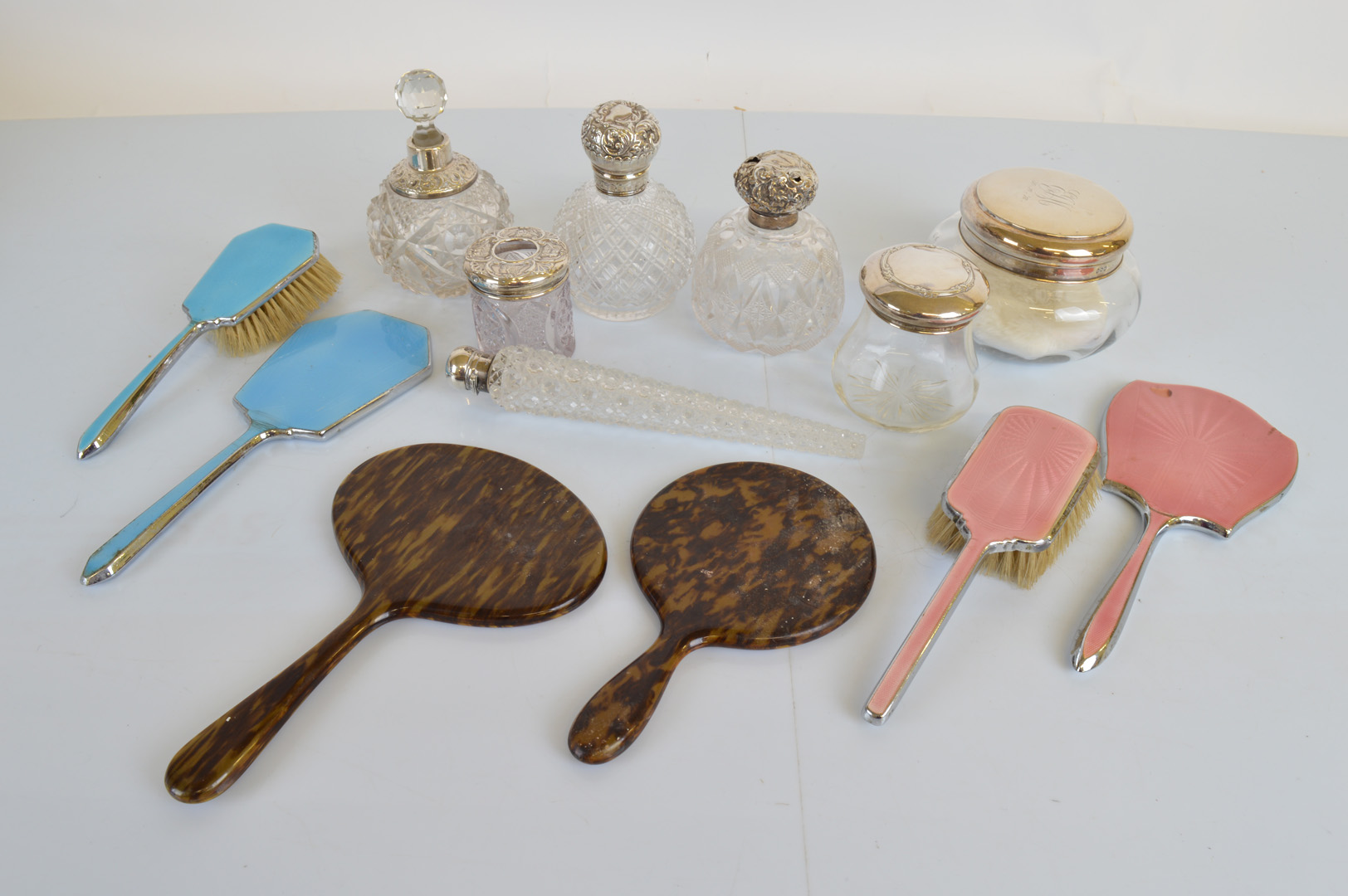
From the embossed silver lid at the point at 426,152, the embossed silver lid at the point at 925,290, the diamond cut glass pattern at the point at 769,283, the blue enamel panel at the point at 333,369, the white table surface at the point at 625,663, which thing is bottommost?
the white table surface at the point at 625,663

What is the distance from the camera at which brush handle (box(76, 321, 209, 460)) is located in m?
0.96

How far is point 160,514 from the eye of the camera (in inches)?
34.4

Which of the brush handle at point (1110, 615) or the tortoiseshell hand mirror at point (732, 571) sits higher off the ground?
the tortoiseshell hand mirror at point (732, 571)

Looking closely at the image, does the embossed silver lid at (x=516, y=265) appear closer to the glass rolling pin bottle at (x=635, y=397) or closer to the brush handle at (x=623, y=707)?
the glass rolling pin bottle at (x=635, y=397)

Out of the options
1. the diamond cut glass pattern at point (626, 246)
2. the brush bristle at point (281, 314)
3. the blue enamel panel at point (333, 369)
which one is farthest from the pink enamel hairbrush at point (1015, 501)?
the brush bristle at point (281, 314)

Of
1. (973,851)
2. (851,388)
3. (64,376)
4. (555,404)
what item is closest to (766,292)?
(851,388)

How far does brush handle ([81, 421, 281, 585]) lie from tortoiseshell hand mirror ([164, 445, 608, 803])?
5.0 inches

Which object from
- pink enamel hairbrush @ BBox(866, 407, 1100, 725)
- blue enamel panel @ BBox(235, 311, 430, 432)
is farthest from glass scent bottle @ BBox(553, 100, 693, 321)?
pink enamel hairbrush @ BBox(866, 407, 1100, 725)

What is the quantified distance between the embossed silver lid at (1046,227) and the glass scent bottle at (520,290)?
467 mm

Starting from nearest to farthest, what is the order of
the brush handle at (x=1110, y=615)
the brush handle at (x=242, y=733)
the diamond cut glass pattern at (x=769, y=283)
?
1. the brush handle at (x=242, y=733)
2. the brush handle at (x=1110, y=615)
3. the diamond cut glass pattern at (x=769, y=283)

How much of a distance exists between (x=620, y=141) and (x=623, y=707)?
23.1 inches

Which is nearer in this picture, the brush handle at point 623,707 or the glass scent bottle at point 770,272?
the brush handle at point 623,707

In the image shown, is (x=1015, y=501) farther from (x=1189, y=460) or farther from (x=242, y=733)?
(x=242, y=733)

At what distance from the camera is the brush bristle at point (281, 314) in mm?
1073
